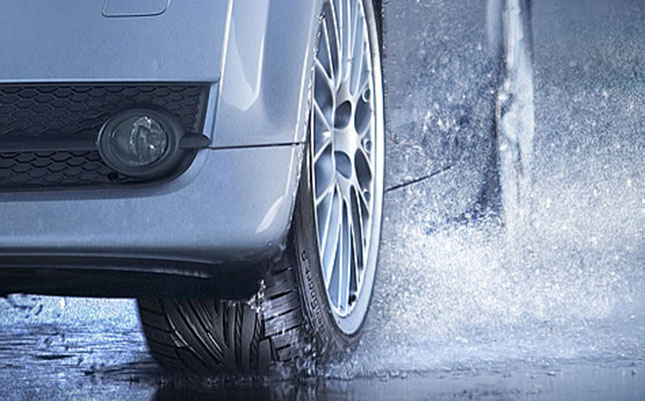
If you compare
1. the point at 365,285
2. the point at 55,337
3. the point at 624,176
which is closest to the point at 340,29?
the point at 365,285

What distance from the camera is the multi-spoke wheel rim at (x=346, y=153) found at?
7.67 feet

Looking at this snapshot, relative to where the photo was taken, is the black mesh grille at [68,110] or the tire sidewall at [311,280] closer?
the black mesh grille at [68,110]

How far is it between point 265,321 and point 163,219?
0.37m

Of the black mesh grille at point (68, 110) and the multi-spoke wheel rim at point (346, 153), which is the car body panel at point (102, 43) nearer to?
the black mesh grille at point (68, 110)

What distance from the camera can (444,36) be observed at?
A: 4684 mm

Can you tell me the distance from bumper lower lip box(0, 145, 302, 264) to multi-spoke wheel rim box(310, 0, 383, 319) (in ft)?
0.75

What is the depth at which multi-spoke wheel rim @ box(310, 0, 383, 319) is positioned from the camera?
234 centimetres

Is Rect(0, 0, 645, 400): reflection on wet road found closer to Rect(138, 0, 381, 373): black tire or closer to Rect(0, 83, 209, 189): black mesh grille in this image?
Rect(138, 0, 381, 373): black tire

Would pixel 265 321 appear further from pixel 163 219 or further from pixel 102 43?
pixel 102 43

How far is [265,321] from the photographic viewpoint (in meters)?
2.17

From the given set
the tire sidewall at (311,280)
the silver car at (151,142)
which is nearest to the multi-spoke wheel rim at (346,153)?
the tire sidewall at (311,280)

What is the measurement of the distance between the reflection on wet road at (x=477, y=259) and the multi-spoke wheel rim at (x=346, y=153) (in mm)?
163

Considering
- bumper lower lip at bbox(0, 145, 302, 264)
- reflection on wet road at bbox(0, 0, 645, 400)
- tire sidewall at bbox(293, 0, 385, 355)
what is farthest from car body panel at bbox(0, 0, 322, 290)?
reflection on wet road at bbox(0, 0, 645, 400)

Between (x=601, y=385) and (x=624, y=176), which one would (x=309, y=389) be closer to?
(x=601, y=385)
